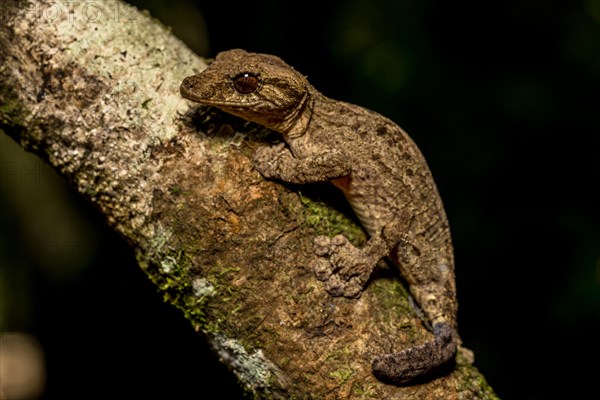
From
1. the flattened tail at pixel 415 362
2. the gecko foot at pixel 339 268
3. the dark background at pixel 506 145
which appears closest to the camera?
the flattened tail at pixel 415 362

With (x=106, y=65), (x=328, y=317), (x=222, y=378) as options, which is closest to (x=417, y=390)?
(x=328, y=317)

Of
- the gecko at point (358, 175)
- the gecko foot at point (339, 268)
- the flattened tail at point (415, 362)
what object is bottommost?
the flattened tail at point (415, 362)

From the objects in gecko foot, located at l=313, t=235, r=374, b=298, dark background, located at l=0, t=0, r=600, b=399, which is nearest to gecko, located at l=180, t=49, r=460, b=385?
gecko foot, located at l=313, t=235, r=374, b=298

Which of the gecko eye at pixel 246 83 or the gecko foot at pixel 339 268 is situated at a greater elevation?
the gecko eye at pixel 246 83

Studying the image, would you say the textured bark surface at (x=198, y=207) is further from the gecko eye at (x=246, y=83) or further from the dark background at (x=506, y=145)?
the dark background at (x=506, y=145)

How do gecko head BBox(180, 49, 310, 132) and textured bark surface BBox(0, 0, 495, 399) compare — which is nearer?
textured bark surface BBox(0, 0, 495, 399)

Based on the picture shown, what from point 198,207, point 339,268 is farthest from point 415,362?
point 198,207

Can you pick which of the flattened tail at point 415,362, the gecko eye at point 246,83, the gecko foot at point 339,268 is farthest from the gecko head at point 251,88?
the flattened tail at point 415,362

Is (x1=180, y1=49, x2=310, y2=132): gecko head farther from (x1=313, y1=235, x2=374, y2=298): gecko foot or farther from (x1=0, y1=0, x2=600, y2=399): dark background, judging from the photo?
(x1=0, y1=0, x2=600, y2=399): dark background
